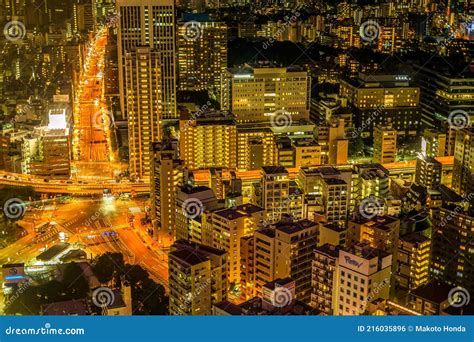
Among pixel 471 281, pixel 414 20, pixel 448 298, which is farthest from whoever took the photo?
pixel 414 20

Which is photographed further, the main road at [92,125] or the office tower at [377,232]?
the main road at [92,125]

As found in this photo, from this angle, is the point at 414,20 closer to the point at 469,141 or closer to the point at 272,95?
the point at 272,95

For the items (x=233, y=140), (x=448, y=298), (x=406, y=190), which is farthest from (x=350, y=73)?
(x=448, y=298)

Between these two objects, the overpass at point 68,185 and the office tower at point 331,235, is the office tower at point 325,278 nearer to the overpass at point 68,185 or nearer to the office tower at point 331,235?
the office tower at point 331,235

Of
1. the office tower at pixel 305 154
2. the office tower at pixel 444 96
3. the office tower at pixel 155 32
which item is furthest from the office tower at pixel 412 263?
the office tower at pixel 155 32

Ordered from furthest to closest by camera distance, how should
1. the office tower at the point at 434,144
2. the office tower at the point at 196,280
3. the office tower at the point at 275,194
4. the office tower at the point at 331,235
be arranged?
the office tower at the point at 434,144 < the office tower at the point at 275,194 < the office tower at the point at 331,235 < the office tower at the point at 196,280

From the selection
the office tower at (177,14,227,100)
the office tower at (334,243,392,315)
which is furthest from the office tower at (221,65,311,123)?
the office tower at (334,243,392,315)

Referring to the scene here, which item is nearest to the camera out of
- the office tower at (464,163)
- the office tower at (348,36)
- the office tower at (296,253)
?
the office tower at (296,253)
